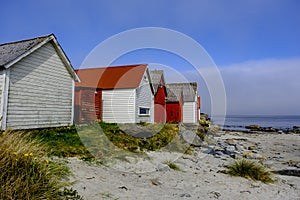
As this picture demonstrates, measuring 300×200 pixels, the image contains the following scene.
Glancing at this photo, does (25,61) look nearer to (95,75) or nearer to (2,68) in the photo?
(2,68)

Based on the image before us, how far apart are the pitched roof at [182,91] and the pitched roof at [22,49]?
19400 mm

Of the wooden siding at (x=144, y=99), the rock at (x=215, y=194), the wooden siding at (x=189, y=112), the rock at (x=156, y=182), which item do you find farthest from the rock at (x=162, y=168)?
the wooden siding at (x=189, y=112)

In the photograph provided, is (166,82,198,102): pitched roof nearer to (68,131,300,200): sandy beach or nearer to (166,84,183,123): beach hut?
(166,84,183,123): beach hut

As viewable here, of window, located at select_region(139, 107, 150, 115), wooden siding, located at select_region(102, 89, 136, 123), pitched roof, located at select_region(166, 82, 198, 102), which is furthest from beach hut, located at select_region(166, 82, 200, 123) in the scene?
wooden siding, located at select_region(102, 89, 136, 123)

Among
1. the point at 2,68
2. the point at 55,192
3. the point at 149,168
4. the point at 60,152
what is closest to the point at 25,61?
the point at 2,68

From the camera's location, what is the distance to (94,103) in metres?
17.7

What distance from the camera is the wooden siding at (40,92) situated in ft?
34.1

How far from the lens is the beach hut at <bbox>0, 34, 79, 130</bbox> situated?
10062 mm

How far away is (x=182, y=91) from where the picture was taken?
32.4 meters

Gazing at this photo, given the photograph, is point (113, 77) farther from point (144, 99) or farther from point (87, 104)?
point (87, 104)

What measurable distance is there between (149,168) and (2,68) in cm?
789

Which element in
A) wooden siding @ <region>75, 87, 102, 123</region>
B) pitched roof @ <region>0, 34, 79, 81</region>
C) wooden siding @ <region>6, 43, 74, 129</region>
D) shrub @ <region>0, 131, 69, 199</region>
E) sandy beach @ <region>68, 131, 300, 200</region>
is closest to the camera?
shrub @ <region>0, 131, 69, 199</region>

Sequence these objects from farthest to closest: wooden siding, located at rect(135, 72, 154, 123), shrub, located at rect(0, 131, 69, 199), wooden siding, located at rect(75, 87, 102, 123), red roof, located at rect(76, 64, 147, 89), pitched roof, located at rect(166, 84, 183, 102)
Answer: pitched roof, located at rect(166, 84, 183, 102), wooden siding, located at rect(135, 72, 154, 123), red roof, located at rect(76, 64, 147, 89), wooden siding, located at rect(75, 87, 102, 123), shrub, located at rect(0, 131, 69, 199)

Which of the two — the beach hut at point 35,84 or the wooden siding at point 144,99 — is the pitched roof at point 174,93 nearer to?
the wooden siding at point 144,99
